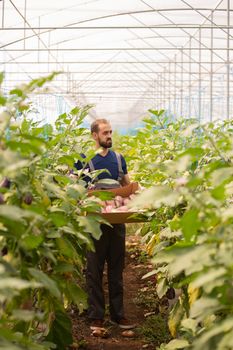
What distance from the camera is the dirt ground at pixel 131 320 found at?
4156mm

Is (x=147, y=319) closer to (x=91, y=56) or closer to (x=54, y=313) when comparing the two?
(x=54, y=313)

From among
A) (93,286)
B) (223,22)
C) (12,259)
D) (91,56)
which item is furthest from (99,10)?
(12,259)

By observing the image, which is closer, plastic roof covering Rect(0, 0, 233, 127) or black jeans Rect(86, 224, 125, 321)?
black jeans Rect(86, 224, 125, 321)

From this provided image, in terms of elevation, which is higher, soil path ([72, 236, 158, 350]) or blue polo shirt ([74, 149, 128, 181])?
blue polo shirt ([74, 149, 128, 181])

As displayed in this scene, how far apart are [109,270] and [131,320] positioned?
435 mm

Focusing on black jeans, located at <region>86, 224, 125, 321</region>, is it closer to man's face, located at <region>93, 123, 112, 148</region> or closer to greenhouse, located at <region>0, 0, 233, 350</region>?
greenhouse, located at <region>0, 0, 233, 350</region>

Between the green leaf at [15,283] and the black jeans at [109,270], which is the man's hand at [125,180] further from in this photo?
the green leaf at [15,283]

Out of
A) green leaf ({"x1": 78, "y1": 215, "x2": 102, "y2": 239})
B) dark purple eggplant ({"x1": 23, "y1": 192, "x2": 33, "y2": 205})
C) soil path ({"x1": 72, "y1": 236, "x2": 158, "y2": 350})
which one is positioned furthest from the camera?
soil path ({"x1": 72, "y1": 236, "x2": 158, "y2": 350})

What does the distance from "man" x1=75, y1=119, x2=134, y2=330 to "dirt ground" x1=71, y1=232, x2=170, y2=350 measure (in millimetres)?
98

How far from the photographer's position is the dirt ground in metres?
4.16

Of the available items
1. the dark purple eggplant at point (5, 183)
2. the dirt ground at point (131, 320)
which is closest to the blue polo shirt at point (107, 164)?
the dirt ground at point (131, 320)

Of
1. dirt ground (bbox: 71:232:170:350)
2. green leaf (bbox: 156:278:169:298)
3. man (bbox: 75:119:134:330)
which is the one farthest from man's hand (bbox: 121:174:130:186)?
green leaf (bbox: 156:278:169:298)

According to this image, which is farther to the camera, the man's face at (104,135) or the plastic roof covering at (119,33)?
the plastic roof covering at (119,33)

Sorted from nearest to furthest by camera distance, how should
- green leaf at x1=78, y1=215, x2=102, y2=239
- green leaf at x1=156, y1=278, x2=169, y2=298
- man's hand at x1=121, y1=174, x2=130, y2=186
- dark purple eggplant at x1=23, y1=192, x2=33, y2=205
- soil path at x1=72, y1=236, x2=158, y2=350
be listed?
dark purple eggplant at x1=23, y1=192, x2=33, y2=205, green leaf at x1=78, y1=215, x2=102, y2=239, green leaf at x1=156, y1=278, x2=169, y2=298, soil path at x1=72, y1=236, x2=158, y2=350, man's hand at x1=121, y1=174, x2=130, y2=186
